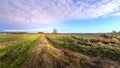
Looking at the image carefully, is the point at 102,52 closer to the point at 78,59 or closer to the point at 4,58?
the point at 78,59

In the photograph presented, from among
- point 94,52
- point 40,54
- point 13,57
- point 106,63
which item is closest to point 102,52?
point 94,52

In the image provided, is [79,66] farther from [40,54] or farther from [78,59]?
[40,54]

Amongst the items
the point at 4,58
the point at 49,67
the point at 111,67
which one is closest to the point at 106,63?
the point at 111,67

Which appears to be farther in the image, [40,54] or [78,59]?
[40,54]

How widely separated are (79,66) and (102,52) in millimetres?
7494

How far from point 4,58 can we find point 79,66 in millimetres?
9685

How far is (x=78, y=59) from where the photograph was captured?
19766 mm

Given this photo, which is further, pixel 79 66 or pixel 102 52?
pixel 102 52

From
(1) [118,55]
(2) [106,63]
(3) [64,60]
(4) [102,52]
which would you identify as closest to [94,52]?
(4) [102,52]

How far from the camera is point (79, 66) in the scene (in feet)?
59.0

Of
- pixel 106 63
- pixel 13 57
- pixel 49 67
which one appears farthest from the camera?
pixel 13 57

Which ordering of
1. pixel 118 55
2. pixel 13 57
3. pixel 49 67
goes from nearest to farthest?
pixel 49 67, pixel 13 57, pixel 118 55

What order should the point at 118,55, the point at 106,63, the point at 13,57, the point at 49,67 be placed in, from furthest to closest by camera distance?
1. the point at 118,55
2. the point at 13,57
3. the point at 106,63
4. the point at 49,67

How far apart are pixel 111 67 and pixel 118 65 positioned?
119 cm
